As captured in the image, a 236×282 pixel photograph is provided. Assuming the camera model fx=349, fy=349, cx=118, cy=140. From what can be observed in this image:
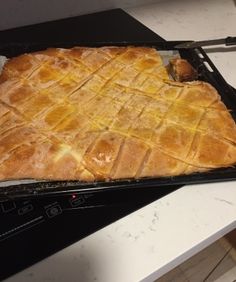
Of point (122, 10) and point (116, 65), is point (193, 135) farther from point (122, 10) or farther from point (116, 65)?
point (122, 10)

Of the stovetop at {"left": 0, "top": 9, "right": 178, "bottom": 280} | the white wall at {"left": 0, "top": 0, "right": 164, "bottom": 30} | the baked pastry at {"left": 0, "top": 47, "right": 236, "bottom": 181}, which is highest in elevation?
the white wall at {"left": 0, "top": 0, "right": 164, "bottom": 30}


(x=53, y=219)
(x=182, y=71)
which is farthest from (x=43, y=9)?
(x=53, y=219)

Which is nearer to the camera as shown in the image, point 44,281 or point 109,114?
point 44,281

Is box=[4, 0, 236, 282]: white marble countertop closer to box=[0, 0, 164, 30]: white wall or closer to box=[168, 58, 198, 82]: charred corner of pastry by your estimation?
box=[168, 58, 198, 82]: charred corner of pastry

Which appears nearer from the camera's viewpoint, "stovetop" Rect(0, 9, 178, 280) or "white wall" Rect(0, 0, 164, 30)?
"stovetop" Rect(0, 9, 178, 280)

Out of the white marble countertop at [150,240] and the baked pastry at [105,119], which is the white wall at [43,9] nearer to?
the baked pastry at [105,119]

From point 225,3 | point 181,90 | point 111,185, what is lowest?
point 111,185

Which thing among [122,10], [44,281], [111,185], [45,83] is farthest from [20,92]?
[122,10]

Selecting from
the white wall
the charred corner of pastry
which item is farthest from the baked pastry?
the white wall
